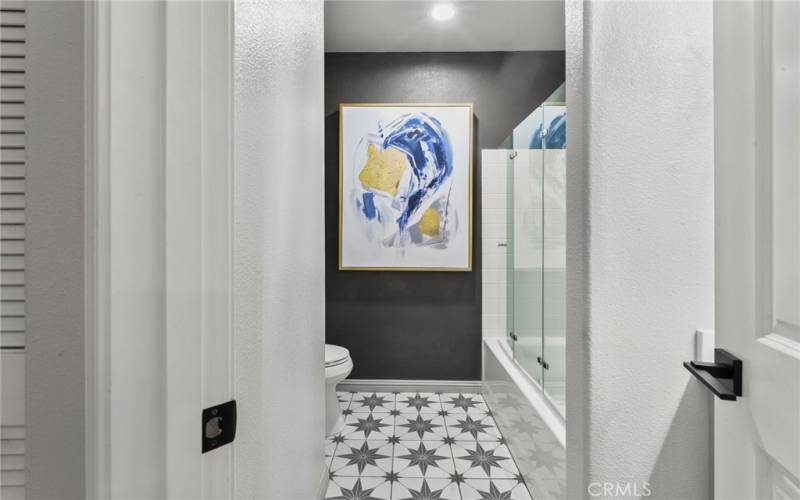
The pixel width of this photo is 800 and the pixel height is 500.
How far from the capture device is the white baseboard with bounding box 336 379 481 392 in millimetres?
2896

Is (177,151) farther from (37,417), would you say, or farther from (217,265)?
(37,417)

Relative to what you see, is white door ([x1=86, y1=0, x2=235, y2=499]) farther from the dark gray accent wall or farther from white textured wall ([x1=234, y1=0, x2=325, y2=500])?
the dark gray accent wall

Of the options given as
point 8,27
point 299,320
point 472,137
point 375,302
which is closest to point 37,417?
point 8,27

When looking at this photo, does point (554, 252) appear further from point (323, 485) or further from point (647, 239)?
point (323, 485)

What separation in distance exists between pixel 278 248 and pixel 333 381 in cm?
129

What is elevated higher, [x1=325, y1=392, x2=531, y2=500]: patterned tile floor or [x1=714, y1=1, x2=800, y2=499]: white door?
[x1=714, y1=1, x2=800, y2=499]: white door

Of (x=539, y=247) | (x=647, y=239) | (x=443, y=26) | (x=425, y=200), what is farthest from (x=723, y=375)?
(x=443, y=26)

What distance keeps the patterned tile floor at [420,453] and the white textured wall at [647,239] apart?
905 millimetres

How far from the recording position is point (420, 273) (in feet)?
9.58

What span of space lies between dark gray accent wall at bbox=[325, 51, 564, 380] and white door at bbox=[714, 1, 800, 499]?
2.19m

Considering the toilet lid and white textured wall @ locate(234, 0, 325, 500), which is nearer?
white textured wall @ locate(234, 0, 325, 500)

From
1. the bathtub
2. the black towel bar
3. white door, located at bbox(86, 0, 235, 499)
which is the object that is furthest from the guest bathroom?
white door, located at bbox(86, 0, 235, 499)

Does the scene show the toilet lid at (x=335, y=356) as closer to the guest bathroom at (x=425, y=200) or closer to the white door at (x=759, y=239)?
the guest bathroom at (x=425, y=200)

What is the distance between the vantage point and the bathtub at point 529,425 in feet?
4.89
